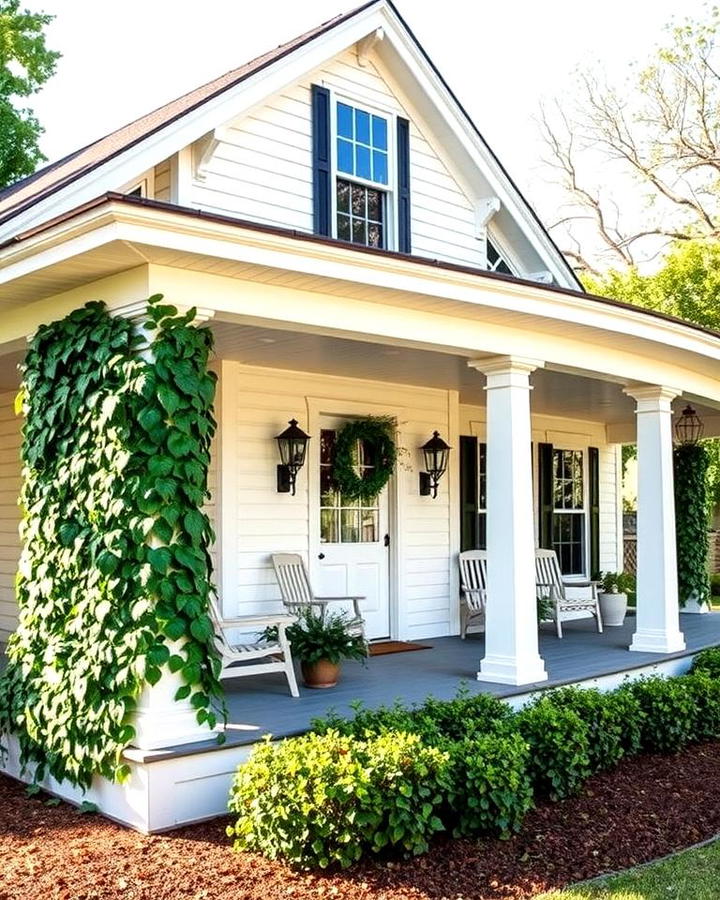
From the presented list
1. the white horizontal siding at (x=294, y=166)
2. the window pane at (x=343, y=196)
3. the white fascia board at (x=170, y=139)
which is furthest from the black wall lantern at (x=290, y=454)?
the white fascia board at (x=170, y=139)

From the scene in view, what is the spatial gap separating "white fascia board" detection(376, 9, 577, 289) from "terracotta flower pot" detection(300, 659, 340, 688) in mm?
5310

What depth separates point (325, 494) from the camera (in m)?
9.08

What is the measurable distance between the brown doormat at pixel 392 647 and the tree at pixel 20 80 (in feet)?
44.4

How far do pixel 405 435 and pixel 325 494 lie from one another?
1141 millimetres

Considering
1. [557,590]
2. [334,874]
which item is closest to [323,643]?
[334,874]

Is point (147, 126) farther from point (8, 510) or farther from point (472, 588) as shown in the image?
point (472, 588)

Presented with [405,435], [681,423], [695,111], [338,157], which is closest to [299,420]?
[405,435]

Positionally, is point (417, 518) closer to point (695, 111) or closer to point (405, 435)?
point (405, 435)

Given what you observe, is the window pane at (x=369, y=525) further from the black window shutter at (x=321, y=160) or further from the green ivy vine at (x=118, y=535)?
the green ivy vine at (x=118, y=535)

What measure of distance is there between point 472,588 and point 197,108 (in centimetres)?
534

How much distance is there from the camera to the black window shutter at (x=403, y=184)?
30.5 ft

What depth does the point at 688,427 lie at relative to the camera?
12.5 meters

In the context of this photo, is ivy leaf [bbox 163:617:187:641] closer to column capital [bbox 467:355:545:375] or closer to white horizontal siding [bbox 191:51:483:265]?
column capital [bbox 467:355:545:375]

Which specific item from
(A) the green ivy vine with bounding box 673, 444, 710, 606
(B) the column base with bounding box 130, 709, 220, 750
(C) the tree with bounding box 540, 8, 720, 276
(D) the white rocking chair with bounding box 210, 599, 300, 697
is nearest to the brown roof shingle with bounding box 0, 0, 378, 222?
(D) the white rocking chair with bounding box 210, 599, 300, 697
